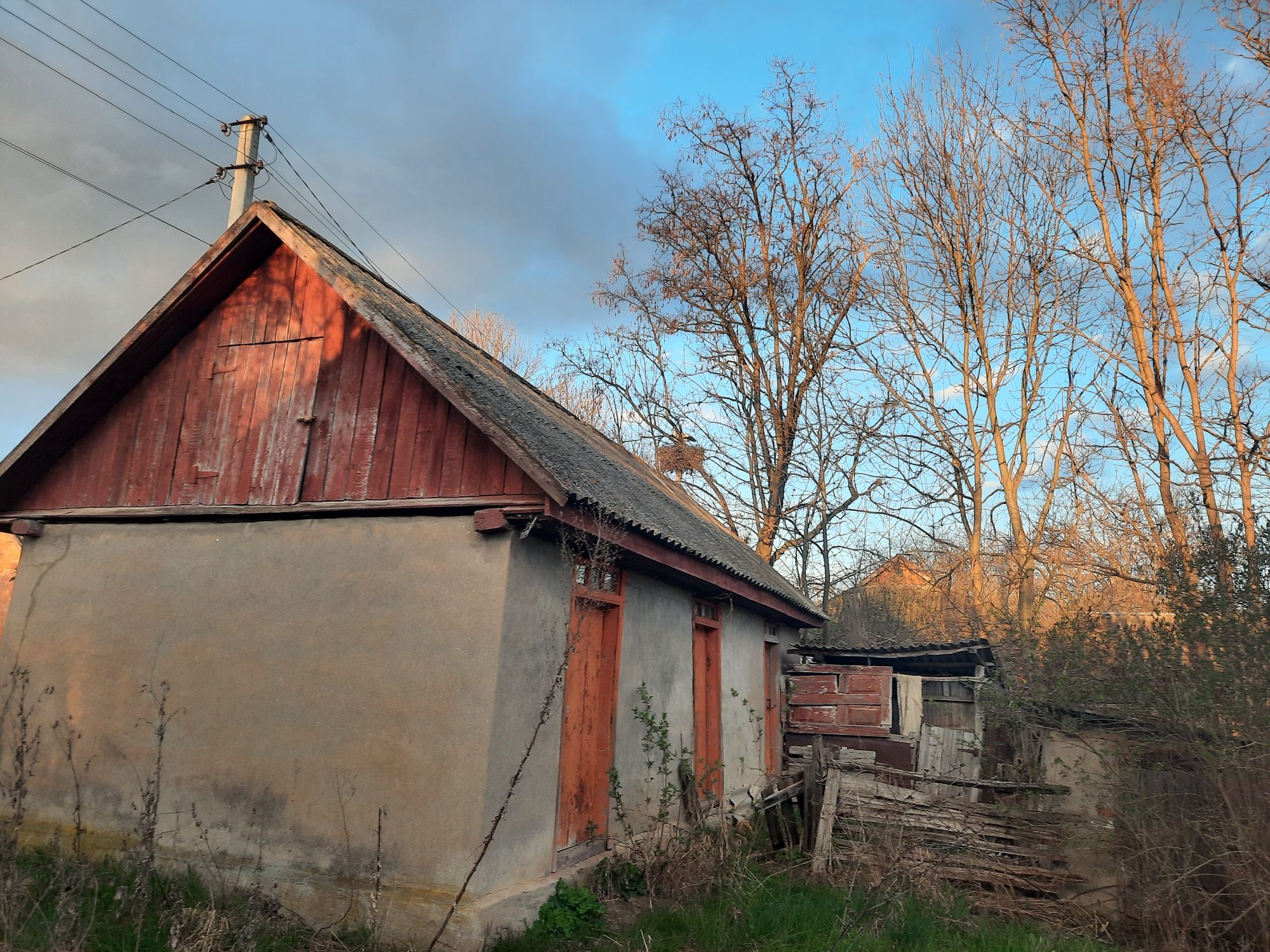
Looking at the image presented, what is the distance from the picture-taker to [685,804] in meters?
9.30

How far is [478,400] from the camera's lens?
6.97 meters

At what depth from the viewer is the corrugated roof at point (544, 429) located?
7051mm

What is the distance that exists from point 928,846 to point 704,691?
3143mm

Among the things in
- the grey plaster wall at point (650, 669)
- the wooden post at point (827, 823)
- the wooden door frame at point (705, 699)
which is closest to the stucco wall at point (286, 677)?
the grey plaster wall at point (650, 669)

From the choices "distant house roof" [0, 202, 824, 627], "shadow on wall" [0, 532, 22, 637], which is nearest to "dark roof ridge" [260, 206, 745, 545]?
"distant house roof" [0, 202, 824, 627]

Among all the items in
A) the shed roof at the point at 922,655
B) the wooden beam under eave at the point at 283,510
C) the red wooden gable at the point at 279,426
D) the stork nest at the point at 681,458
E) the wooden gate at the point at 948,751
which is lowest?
the wooden gate at the point at 948,751

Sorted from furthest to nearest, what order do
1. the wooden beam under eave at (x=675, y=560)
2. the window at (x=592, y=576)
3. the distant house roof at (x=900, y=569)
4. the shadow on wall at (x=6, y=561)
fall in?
the distant house roof at (x=900, y=569) → the shadow on wall at (x=6, y=561) → the window at (x=592, y=576) → the wooden beam under eave at (x=675, y=560)

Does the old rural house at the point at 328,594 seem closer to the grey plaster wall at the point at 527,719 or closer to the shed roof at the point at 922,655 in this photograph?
the grey plaster wall at the point at 527,719

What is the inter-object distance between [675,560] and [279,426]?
399 cm

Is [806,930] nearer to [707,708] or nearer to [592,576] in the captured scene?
[592,576]

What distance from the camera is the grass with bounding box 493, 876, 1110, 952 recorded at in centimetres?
619

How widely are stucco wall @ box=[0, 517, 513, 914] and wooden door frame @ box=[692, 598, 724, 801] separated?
159 inches

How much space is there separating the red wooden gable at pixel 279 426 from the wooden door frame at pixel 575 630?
1.36 metres

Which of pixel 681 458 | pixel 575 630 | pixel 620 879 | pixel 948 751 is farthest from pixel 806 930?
pixel 681 458
